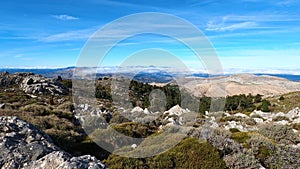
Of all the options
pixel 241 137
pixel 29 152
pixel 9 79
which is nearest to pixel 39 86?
pixel 9 79

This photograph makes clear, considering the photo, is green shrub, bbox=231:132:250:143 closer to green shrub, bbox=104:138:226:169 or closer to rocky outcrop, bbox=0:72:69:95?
green shrub, bbox=104:138:226:169

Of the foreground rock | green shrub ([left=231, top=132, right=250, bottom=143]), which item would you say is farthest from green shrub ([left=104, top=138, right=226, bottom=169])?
the foreground rock

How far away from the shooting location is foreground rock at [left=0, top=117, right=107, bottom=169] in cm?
551

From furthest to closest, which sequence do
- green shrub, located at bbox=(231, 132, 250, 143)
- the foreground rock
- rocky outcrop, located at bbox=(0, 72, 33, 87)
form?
rocky outcrop, located at bbox=(0, 72, 33, 87) → green shrub, located at bbox=(231, 132, 250, 143) → the foreground rock

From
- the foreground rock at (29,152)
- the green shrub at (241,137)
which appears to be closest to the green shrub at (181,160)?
the green shrub at (241,137)

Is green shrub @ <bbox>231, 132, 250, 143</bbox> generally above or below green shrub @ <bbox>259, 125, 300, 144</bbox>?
above

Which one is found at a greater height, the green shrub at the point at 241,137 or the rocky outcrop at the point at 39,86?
the green shrub at the point at 241,137

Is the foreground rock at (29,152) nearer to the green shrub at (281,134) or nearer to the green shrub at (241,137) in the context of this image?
the green shrub at (241,137)

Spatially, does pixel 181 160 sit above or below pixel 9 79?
below

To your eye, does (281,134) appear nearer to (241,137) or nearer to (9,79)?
(241,137)

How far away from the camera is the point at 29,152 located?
6.27 m

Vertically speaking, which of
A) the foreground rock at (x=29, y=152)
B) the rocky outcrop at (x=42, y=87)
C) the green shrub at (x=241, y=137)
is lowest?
the rocky outcrop at (x=42, y=87)

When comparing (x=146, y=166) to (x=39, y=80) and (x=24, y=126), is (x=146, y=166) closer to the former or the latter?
(x=24, y=126)

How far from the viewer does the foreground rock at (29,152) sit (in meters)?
5.51
